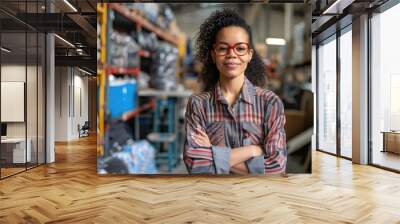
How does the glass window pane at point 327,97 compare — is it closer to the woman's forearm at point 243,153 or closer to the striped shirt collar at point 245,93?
the woman's forearm at point 243,153

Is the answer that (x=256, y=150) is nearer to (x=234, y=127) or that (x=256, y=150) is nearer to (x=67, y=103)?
(x=234, y=127)

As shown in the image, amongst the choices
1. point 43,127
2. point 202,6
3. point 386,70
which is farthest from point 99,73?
point 386,70

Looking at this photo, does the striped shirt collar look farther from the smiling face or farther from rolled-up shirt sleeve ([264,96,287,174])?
rolled-up shirt sleeve ([264,96,287,174])

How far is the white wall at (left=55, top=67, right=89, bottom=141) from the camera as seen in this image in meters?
14.6

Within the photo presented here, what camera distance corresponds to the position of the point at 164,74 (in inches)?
182

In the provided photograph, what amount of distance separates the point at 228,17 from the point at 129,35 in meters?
1.20

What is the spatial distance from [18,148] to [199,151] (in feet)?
12.0

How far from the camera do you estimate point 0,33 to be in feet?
19.9

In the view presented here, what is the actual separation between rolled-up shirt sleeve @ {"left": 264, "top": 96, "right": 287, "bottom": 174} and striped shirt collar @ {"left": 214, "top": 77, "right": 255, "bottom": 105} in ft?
0.85

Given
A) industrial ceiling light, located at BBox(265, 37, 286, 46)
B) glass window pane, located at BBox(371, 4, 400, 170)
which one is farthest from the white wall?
industrial ceiling light, located at BBox(265, 37, 286, 46)

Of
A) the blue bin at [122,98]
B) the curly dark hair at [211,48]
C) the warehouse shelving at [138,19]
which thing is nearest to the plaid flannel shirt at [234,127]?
the curly dark hair at [211,48]

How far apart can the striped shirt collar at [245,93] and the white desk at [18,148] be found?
11.9ft

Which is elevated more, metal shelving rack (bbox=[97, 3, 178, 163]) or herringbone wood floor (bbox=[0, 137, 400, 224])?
metal shelving rack (bbox=[97, 3, 178, 163])

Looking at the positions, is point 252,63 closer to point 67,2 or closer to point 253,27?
point 253,27
